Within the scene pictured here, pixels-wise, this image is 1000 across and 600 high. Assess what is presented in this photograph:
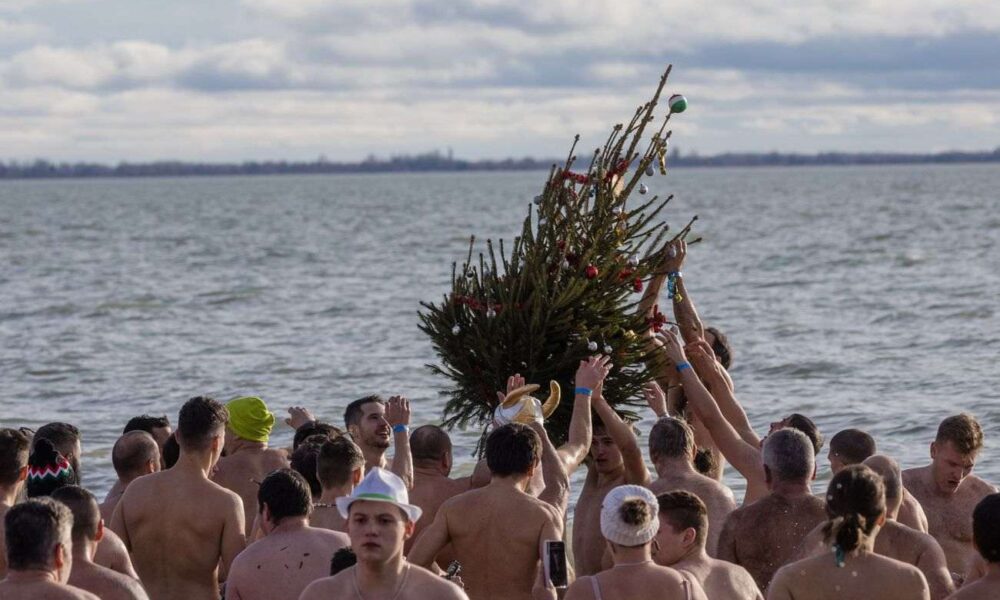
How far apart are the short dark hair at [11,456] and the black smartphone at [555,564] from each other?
8.61 ft

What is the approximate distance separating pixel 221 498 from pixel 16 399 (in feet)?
46.5

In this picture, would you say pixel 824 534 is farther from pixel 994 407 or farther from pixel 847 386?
pixel 847 386

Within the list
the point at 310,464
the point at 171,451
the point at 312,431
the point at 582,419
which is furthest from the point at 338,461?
the point at 171,451

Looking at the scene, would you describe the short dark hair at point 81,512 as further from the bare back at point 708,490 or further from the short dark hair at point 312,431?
the bare back at point 708,490

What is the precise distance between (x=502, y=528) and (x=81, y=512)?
1990 millimetres

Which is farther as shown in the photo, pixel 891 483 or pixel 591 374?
pixel 591 374

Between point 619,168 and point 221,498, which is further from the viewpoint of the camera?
point 619,168

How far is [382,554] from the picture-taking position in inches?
235

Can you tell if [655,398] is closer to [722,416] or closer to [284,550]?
[722,416]

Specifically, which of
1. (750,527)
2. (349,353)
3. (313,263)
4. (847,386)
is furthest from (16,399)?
(313,263)

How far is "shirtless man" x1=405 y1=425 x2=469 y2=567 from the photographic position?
344 inches

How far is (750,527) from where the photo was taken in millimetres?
7770

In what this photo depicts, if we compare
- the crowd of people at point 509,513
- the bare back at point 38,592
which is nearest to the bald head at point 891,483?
the crowd of people at point 509,513

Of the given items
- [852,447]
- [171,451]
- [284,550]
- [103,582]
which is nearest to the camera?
[103,582]
